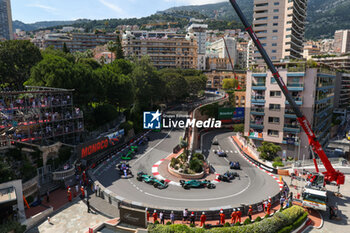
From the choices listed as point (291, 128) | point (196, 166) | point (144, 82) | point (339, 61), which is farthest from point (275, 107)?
point (339, 61)

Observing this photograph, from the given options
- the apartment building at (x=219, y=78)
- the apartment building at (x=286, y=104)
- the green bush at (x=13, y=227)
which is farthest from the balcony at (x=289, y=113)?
the apartment building at (x=219, y=78)

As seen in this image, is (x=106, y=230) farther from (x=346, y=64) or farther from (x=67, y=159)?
(x=346, y=64)

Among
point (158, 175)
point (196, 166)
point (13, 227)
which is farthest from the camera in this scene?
point (196, 166)

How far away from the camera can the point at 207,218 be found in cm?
2259

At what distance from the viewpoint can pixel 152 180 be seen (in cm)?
2959

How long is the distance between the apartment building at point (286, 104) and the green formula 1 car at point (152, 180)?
26274 mm

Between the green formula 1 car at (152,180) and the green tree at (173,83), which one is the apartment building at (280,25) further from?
the green formula 1 car at (152,180)

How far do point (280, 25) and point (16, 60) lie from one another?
83434mm

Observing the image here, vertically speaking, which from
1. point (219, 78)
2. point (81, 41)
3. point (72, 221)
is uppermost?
point (81, 41)

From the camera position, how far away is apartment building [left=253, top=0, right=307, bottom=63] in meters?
86.2

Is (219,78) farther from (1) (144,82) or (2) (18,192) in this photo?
(2) (18,192)

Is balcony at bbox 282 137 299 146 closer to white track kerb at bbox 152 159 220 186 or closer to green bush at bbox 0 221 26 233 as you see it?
white track kerb at bbox 152 159 220 186

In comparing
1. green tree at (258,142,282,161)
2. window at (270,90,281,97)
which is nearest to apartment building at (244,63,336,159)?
window at (270,90,281,97)

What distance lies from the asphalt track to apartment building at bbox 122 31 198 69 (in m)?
88.5
